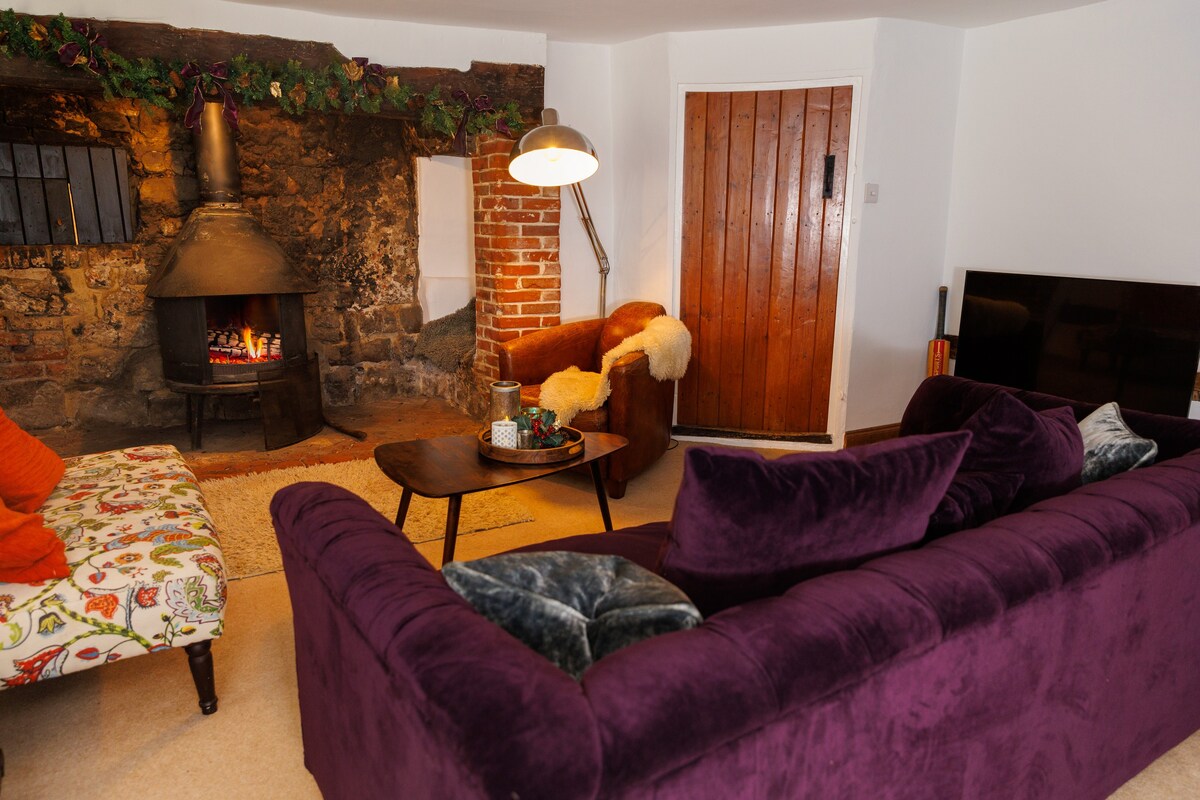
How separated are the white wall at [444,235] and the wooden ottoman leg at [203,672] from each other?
3346 millimetres

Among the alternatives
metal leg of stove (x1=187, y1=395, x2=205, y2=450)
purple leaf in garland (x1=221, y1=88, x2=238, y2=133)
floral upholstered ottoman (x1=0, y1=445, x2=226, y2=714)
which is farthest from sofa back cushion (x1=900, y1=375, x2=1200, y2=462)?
metal leg of stove (x1=187, y1=395, x2=205, y2=450)

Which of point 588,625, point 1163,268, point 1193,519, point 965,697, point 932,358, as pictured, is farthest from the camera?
point 932,358

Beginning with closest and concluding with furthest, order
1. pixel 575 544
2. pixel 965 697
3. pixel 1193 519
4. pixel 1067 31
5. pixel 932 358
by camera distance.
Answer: pixel 965 697 < pixel 1193 519 < pixel 575 544 < pixel 1067 31 < pixel 932 358

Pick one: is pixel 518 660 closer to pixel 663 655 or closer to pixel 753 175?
pixel 663 655

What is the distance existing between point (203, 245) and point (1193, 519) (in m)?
3.98

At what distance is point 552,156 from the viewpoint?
3.38 metres

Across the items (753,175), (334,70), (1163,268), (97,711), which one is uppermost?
(334,70)

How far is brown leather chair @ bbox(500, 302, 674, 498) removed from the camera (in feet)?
11.6

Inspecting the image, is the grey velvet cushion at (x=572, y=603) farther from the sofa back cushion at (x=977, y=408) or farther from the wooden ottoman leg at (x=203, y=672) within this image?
the sofa back cushion at (x=977, y=408)

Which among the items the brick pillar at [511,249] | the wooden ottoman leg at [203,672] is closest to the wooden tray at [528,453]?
the wooden ottoman leg at [203,672]

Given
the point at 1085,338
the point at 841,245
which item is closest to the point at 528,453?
the point at 841,245

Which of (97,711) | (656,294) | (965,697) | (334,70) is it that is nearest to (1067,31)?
(656,294)

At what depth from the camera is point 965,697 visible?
1.28 metres

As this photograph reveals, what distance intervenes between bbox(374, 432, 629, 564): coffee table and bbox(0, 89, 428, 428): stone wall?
2.19 metres
